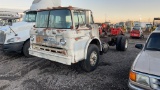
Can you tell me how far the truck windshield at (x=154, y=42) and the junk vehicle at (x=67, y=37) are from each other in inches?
82.5

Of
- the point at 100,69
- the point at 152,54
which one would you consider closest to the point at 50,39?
the point at 100,69

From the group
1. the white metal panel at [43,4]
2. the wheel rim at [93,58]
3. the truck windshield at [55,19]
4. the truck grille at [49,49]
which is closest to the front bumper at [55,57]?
the truck grille at [49,49]

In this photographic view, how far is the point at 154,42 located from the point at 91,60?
8.00 ft

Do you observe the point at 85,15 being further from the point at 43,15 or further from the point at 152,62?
the point at 152,62

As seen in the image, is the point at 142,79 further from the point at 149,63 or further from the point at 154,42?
the point at 154,42

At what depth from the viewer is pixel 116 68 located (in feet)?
21.4

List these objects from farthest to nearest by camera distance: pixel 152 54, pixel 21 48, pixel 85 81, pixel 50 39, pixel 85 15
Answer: pixel 21 48 < pixel 85 15 < pixel 50 39 < pixel 85 81 < pixel 152 54

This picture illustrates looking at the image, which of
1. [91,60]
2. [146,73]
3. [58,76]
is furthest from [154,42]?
[58,76]

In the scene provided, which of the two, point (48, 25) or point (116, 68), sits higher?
point (48, 25)

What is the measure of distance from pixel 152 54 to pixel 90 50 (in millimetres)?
2515

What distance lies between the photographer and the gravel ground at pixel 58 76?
4.88m

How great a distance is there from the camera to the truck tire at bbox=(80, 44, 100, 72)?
5875mm

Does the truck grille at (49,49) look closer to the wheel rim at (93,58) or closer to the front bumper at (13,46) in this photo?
the wheel rim at (93,58)

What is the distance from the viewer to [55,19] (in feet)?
19.2
